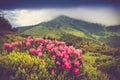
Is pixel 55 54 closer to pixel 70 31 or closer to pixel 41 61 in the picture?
pixel 41 61

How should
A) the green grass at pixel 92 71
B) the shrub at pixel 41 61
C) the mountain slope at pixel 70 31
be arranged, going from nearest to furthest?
the shrub at pixel 41 61 → the green grass at pixel 92 71 → the mountain slope at pixel 70 31

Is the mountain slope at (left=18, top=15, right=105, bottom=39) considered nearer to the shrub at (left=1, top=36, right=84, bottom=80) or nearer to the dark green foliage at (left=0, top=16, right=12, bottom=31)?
the dark green foliage at (left=0, top=16, right=12, bottom=31)

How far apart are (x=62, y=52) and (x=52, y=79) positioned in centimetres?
84

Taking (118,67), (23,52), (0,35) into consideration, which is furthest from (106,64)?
(0,35)

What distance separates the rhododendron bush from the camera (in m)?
8.04

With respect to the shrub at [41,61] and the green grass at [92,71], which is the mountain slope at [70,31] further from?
the shrub at [41,61]

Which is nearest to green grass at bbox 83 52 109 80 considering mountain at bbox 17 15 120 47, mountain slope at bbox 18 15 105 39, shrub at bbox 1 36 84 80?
shrub at bbox 1 36 84 80

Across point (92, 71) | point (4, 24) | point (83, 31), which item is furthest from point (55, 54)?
point (83, 31)

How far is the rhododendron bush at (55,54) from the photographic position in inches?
316

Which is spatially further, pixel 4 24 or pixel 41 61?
pixel 4 24

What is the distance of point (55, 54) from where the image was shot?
323 inches

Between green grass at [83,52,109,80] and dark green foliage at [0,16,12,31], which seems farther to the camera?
dark green foliage at [0,16,12,31]

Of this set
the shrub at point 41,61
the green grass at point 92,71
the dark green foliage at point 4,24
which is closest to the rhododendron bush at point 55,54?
the shrub at point 41,61

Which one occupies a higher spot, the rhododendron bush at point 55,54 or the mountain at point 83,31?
the mountain at point 83,31
